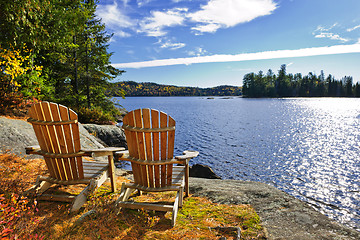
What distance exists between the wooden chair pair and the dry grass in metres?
0.17

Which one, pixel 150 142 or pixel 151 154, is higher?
pixel 150 142

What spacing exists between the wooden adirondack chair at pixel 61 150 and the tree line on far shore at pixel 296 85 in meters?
114

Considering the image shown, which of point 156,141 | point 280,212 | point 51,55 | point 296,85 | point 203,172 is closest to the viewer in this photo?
point 156,141

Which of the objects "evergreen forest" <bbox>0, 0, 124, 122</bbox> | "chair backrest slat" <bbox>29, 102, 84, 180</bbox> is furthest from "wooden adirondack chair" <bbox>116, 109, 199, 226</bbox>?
"evergreen forest" <bbox>0, 0, 124, 122</bbox>

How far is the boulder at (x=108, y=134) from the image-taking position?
11312 millimetres

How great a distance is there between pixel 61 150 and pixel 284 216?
3935mm

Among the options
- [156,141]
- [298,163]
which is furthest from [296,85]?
[156,141]

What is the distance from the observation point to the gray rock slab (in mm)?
2828

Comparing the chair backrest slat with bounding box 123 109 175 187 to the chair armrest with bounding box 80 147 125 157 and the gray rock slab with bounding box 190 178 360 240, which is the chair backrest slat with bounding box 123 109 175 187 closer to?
the chair armrest with bounding box 80 147 125 157

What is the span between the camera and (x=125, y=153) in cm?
353

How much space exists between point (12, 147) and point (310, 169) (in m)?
14.4

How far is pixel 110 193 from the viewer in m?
3.92

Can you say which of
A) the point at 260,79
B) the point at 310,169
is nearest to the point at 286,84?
the point at 260,79

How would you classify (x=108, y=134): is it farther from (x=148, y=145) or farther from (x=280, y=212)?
(x=280, y=212)
